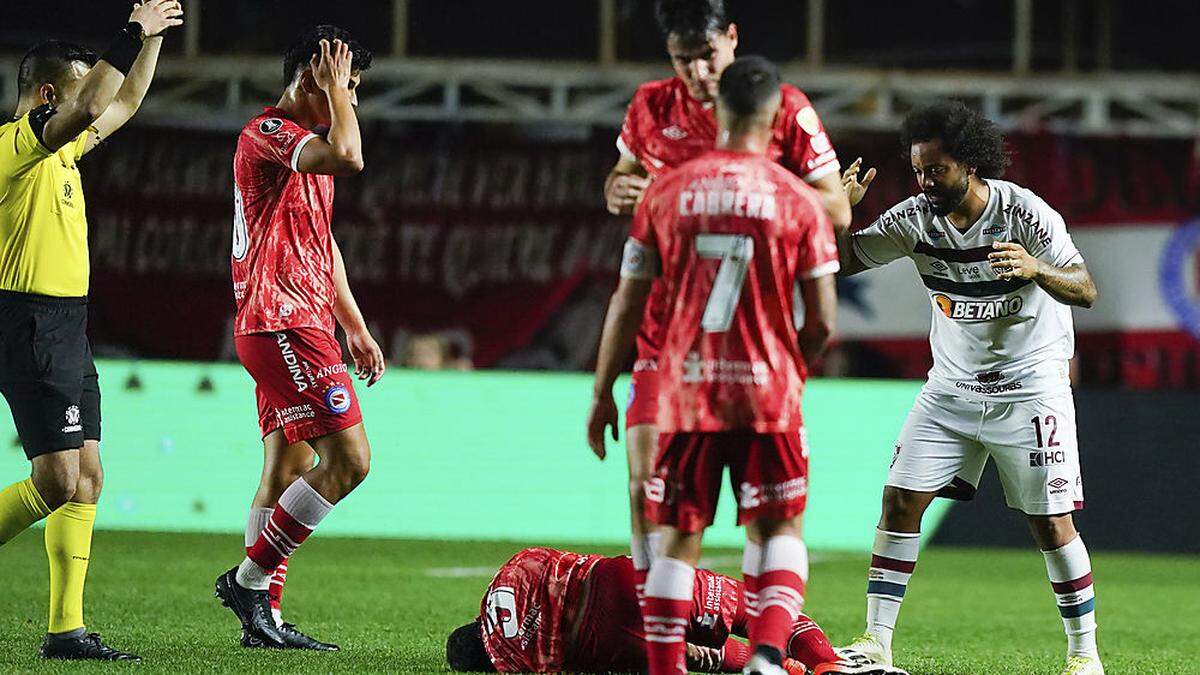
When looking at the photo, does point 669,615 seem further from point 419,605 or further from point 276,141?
point 419,605

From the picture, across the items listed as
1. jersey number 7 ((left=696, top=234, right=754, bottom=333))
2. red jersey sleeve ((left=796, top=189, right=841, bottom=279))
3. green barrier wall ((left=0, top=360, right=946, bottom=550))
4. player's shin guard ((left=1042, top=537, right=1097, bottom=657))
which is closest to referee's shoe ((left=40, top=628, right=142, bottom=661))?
jersey number 7 ((left=696, top=234, right=754, bottom=333))

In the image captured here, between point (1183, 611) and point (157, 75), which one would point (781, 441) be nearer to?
point (1183, 611)

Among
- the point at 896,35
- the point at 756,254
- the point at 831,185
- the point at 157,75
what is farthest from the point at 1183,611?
the point at 157,75

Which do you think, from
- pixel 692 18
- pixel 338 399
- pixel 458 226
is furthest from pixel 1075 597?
pixel 458 226

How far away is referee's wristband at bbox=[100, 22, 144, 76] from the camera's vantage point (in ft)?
18.9

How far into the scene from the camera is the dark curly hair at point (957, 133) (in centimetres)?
610

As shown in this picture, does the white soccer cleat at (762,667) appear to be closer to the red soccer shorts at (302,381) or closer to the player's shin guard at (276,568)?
the red soccer shorts at (302,381)

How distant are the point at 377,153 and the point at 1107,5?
7.42m

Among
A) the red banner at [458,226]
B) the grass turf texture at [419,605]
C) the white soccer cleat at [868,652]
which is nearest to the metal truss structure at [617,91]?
the red banner at [458,226]

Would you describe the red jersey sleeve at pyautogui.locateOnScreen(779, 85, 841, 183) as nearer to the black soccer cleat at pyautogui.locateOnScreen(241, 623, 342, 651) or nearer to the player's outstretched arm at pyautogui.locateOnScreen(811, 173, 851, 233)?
the player's outstretched arm at pyautogui.locateOnScreen(811, 173, 851, 233)

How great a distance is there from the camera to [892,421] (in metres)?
12.5

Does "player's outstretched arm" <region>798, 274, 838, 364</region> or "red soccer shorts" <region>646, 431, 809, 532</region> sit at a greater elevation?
"player's outstretched arm" <region>798, 274, 838, 364</region>

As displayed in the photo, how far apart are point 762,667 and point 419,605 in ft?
12.2

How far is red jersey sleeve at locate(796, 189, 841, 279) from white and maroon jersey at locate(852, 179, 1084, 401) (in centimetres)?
160
